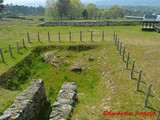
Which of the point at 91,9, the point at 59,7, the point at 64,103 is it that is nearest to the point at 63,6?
the point at 59,7

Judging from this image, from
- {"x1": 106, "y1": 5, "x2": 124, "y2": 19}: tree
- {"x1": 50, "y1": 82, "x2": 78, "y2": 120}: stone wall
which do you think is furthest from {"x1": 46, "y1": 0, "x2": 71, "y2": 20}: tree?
{"x1": 50, "y1": 82, "x2": 78, "y2": 120}: stone wall

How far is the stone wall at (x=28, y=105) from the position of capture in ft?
38.7

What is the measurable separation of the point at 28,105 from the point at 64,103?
2436 mm

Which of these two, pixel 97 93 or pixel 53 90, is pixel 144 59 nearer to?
pixel 97 93

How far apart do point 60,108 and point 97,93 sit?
18.7ft

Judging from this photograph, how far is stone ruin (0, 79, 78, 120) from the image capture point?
11.8 m

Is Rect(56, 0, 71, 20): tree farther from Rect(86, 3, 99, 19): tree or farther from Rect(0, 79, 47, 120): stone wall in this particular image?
Rect(0, 79, 47, 120): stone wall

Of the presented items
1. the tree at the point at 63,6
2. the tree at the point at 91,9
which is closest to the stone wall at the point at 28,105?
the tree at the point at 63,6

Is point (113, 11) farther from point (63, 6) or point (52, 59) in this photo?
point (52, 59)

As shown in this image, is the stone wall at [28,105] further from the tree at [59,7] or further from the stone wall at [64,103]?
the tree at [59,7]

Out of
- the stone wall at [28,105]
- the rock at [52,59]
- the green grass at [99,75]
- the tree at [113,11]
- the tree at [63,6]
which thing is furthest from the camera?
the tree at [113,11]

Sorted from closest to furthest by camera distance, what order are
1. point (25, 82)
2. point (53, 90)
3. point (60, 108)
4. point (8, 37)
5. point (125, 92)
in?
point (60, 108)
point (125, 92)
point (53, 90)
point (25, 82)
point (8, 37)

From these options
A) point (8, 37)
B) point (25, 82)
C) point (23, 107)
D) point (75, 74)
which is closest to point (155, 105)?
point (23, 107)

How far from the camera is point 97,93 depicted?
17297 mm
